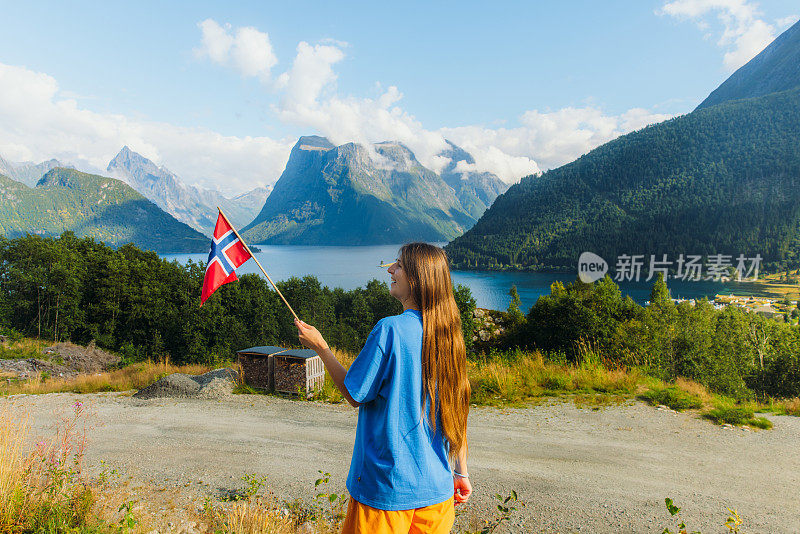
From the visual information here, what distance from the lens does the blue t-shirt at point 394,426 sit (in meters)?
1.96

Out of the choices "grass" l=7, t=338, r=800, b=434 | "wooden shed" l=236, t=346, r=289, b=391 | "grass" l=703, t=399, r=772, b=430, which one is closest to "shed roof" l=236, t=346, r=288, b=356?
"wooden shed" l=236, t=346, r=289, b=391

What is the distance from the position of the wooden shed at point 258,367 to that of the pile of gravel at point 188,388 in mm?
488

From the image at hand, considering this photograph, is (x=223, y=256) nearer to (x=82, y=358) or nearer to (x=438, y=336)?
(x=438, y=336)

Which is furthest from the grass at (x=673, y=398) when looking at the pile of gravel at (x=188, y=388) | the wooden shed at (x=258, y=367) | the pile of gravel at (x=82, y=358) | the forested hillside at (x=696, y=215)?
the forested hillside at (x=696, y=215)

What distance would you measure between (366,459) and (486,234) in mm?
201031

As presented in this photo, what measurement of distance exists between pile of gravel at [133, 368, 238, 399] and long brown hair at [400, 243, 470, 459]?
8596mm

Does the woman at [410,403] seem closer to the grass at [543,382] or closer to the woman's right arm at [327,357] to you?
the woman's right arm at [327,357]

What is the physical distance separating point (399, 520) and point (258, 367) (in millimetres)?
8514

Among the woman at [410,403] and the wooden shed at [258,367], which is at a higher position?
the woman at [410,403]

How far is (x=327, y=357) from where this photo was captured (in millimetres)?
2141

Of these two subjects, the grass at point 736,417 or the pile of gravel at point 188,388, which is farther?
the pile of gravel at point 188,388

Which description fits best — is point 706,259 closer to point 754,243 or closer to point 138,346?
point 754,243

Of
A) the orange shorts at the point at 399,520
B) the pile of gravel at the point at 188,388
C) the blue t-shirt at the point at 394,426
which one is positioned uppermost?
the blue t-shirt at the point at 394,426

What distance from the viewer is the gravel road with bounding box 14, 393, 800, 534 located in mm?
4398
